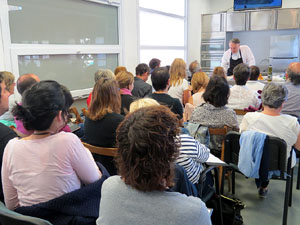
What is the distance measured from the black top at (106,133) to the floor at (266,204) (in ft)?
4.07

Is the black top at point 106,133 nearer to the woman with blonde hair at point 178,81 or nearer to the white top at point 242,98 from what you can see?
the white top at point 242,98

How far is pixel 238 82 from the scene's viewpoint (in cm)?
316

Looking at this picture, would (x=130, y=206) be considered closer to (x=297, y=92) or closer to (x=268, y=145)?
(x=268, y=145)

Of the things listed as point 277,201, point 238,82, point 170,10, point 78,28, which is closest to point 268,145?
point 277,201

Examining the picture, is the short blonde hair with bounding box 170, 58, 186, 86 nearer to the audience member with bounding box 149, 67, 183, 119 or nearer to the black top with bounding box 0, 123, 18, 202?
the audience member with bounding box 149, 67, 183, 119

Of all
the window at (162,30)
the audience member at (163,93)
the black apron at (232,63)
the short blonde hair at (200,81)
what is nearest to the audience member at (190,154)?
the audience member at (163,93)

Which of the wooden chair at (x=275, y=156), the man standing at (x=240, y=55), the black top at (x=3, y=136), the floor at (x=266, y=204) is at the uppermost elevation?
the man standing at (x=240, y=55)

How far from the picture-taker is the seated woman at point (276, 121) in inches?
83.2

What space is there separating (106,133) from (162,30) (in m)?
5.59

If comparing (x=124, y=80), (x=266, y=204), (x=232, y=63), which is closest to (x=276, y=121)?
(x=266, y=204)

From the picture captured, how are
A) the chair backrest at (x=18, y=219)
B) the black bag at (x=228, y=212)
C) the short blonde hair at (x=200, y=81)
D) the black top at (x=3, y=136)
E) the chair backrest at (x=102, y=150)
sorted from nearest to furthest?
the chair backrest at (x=18, y=219)
the black top at (x=3, y=136)
the chair backrest at (x=102, y=150)
the black bag at (x=228, y=212)
the short blonde hair at (x=200, y=81)

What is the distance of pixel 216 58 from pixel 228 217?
623cm

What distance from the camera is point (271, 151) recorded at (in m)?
2.00

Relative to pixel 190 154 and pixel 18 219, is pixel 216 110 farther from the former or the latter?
pixel 18 219
